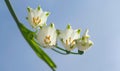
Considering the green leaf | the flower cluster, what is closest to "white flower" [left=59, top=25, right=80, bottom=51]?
the flower cluster

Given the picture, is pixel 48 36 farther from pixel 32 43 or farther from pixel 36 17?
pixel 36 17

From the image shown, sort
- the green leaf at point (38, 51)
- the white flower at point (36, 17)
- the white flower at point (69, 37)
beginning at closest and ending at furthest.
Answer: the green leaf at point (38, 51)
the white flower at point (69, 37)
the white flower at point (36, 17)

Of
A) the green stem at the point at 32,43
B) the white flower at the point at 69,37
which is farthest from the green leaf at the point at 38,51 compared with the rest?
the white flower at the point at 69,37

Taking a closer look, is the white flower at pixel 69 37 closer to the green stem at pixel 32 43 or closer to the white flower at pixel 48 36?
the white flower at pixel 48 36

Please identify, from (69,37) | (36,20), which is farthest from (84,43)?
(36,20)

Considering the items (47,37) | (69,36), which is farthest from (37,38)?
(69,36)

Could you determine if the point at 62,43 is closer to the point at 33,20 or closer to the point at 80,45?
the point at 80,45
